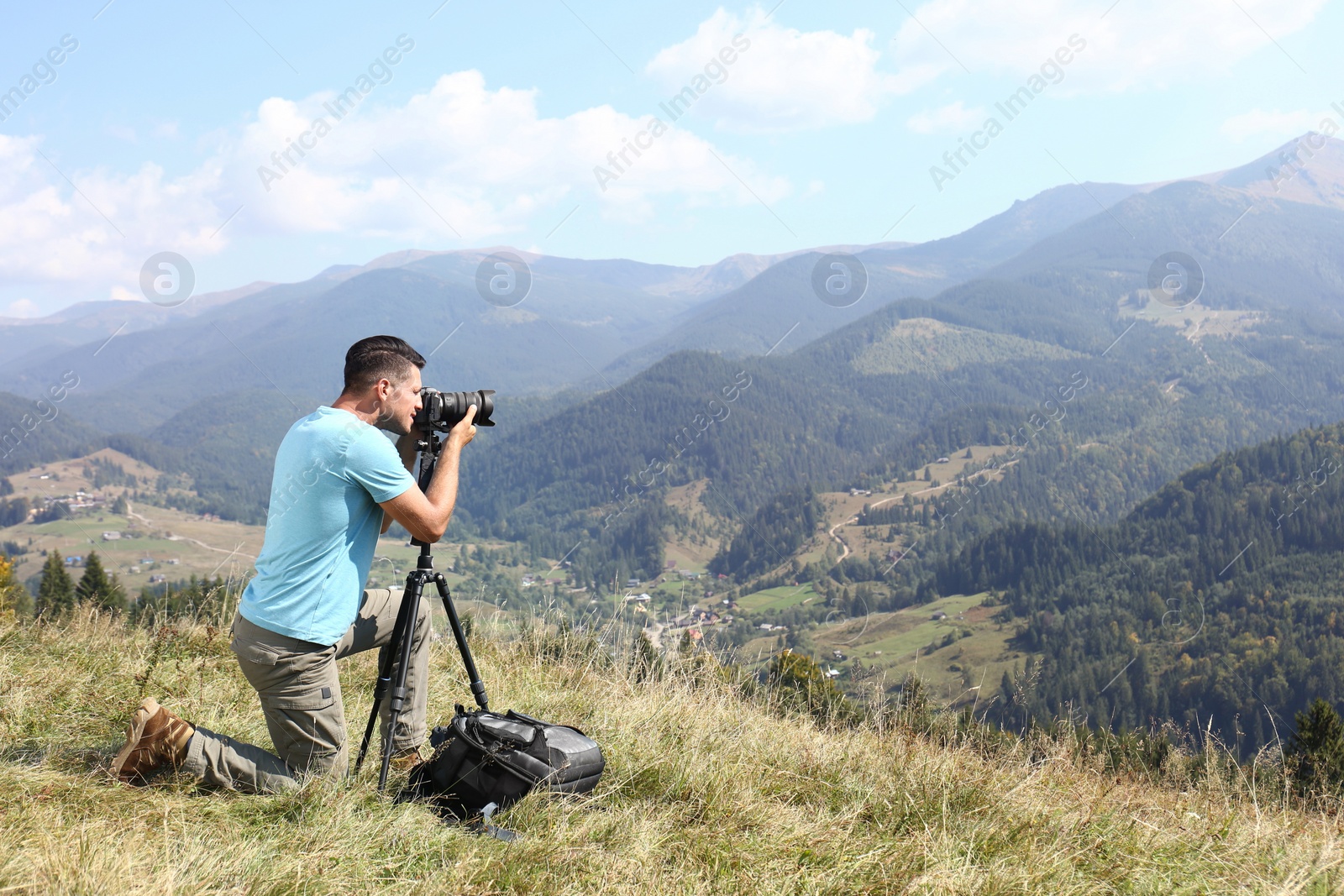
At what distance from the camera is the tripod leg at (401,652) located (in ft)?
11.1

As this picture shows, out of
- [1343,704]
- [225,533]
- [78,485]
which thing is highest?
[78,485]

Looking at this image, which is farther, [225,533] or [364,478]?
[225,533]

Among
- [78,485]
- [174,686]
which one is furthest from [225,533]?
[174,686]

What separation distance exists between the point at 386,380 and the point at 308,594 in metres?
0.94

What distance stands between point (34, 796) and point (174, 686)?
1.74m

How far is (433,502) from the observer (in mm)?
3402

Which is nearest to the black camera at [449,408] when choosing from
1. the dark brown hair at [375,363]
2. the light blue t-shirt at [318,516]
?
the dark brown hair at [375,363]

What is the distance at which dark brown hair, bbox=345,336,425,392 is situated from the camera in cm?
344

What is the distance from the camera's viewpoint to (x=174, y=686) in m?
4.62

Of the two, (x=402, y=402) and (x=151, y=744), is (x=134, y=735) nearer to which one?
(x=151, y=744)

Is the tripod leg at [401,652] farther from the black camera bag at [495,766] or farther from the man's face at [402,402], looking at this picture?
the man's face at [402,402]

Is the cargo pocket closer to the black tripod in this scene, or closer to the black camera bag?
the black tripod

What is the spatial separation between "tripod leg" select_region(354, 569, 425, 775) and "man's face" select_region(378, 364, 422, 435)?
2.20 feet

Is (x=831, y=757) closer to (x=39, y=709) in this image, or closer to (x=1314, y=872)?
(x=1314, y=872)
